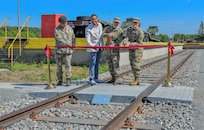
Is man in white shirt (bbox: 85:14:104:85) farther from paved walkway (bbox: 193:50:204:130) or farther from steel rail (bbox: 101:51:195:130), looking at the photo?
paved walkway (bbox: 193:50:204:130)

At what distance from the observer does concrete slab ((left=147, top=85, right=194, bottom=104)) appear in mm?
7459

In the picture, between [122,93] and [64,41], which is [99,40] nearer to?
Result: [64,41]

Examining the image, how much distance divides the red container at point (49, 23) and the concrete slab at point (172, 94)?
13813 millimetres

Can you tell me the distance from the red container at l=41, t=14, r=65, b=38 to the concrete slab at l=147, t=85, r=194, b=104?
13813 millimetres

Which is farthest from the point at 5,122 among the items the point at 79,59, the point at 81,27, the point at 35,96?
the point at 81,27

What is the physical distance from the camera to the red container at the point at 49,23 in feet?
71.2

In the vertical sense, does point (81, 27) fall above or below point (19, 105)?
above

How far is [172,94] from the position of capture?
8.05 metres

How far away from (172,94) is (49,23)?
15.6 metres

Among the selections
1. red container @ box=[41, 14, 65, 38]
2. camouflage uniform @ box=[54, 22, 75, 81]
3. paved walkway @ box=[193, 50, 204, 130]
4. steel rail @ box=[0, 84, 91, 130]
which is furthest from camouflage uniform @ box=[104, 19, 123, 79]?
red container @ box=[41, 14, 65, 38]

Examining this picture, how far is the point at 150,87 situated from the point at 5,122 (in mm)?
4643

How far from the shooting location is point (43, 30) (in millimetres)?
22750

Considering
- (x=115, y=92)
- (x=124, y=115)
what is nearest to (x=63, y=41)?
(x=115, y=92)

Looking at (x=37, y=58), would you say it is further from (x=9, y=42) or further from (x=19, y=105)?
(x=19, y=105)
